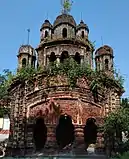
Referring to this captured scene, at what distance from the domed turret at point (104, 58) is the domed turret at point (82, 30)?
1.70 m

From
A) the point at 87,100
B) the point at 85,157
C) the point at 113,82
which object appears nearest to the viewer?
the point at 85,157

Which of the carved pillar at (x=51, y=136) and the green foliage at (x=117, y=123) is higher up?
the green foliage at (x=117, y=123)

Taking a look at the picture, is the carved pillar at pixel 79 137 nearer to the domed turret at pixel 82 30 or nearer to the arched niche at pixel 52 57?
the arched niche at pixel 52 57

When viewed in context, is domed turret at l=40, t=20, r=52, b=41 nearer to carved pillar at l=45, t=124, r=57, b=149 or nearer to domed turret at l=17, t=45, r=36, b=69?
domed turret at l=17, t=45, r=36, b=69

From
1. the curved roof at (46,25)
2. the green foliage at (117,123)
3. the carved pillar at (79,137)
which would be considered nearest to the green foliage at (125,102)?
the green foliage at (117,123)

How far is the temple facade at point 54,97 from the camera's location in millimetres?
12672

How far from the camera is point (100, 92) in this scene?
13695 millimetres

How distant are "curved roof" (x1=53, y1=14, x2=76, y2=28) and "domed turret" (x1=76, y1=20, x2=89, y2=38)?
39 centimetres

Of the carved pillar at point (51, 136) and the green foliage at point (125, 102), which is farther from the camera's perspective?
the green foliage at point (125, 102)

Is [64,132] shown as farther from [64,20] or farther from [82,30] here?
[64,20]

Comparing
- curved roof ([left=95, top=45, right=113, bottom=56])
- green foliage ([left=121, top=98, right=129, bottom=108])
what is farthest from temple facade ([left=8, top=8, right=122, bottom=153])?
green foliage ([left=121, top=98, right=129, bottom=108])

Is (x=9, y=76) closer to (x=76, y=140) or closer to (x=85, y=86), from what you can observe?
(x=85, y=86)

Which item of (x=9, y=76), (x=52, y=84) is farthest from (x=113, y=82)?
(x=9, y=76)

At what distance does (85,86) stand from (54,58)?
2.96 m
